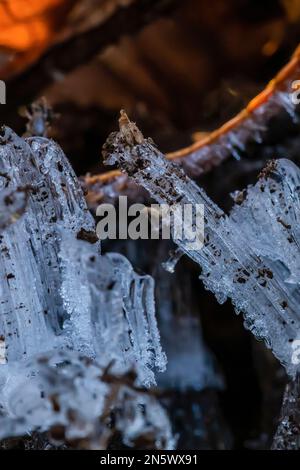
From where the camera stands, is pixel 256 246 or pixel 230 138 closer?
pixel 256 246

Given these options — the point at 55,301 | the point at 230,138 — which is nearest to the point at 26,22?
the point at 230,138

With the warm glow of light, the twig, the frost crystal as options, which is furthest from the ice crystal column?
the warm glow of light

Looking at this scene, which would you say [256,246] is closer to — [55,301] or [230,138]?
[55,301]

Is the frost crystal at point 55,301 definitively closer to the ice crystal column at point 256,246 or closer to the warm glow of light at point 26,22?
the ice crystal column at point 256,246

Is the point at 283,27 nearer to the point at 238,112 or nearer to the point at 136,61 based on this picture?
the point at 136,61

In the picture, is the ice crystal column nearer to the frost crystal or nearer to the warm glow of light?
the frost crystal
